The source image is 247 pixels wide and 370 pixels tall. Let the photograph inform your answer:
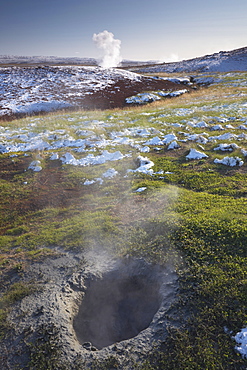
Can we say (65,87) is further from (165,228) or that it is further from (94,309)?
(94,309)

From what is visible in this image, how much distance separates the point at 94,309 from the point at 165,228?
12.9 ft

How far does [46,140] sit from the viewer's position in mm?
22234

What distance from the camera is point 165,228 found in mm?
9492

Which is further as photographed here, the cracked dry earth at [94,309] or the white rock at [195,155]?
the white rock at [195,155]

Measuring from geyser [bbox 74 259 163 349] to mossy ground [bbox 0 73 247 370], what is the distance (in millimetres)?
728

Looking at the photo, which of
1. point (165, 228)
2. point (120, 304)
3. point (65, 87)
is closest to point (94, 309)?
point (120, 304)

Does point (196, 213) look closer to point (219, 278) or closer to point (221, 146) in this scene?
point (219, 278)

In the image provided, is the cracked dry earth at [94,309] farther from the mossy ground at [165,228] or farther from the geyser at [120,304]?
the mossy ground at [165,228]

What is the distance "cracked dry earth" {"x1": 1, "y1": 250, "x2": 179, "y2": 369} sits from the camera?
604 centimetres

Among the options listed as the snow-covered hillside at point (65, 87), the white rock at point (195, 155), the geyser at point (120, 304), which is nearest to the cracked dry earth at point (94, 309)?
the geyser at point (120, 304)

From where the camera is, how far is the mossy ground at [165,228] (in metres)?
5.95

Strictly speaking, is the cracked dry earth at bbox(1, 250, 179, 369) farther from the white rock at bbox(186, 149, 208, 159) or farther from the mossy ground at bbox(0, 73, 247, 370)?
the white rock at bbox(186, 149, 208, 159)

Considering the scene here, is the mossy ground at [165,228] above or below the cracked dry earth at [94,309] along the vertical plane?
above

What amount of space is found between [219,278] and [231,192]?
19.3 feet
